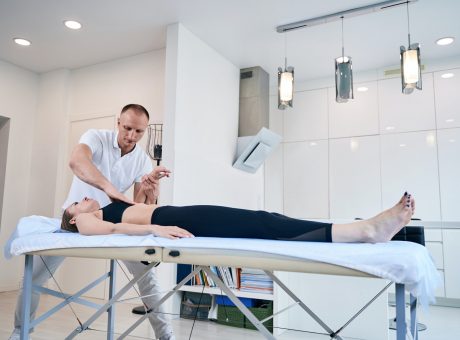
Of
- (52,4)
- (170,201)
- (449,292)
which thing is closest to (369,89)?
(449,292)

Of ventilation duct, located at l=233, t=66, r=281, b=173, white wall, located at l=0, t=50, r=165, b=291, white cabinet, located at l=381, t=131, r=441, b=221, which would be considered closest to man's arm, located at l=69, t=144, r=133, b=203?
white wall, located at l=0, t=50, r=165, b=291

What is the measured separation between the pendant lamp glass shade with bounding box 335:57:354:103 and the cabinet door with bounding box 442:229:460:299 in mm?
1851

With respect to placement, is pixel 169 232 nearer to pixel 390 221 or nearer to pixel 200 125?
pixel 390 221

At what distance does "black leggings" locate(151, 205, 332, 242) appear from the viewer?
151 cm

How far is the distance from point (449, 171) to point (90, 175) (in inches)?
A: 131

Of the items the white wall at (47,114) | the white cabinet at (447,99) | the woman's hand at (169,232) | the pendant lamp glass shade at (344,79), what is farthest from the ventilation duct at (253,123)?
the woman's hand at (169,232)

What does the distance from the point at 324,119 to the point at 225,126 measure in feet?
3.94

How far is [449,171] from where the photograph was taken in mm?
3842

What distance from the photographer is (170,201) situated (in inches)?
124

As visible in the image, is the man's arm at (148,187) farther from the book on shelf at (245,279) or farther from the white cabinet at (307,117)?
the white cabinet at (307,117)

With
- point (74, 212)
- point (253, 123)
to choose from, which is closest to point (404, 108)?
point (253, 123)

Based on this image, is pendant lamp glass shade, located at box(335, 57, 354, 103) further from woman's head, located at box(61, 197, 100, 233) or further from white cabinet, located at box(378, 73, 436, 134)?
woman's head, located at box(61, 197, 100, 233)

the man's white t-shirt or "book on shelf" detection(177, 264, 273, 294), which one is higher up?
the man's white t-shirt

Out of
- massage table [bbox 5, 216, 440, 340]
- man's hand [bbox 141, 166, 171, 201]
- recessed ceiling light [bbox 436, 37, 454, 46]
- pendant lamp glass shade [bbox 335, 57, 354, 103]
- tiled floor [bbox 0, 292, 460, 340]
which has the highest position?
recessed ceiling light [bbox 436, 37, 454, 46]
